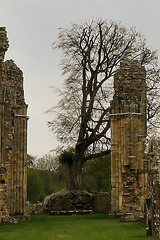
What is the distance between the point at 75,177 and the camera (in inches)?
1129

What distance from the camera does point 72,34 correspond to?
91.2 feet

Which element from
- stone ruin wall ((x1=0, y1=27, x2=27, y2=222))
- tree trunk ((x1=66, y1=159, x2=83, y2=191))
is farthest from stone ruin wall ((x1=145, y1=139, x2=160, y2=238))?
tree trunk ((x1=66, y1=159, x2=83, y2=191))

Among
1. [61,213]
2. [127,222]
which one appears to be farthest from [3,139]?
[61,213]

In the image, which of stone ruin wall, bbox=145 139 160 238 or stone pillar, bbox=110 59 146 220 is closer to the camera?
stone ruin wall, bbox=145 139 160 238

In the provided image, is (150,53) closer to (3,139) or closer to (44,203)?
(44,203)

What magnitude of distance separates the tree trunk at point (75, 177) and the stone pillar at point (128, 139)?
7.45 m

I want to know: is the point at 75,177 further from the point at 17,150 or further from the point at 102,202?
the point at 17,150

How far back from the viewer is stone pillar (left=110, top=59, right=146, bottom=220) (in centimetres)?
2011

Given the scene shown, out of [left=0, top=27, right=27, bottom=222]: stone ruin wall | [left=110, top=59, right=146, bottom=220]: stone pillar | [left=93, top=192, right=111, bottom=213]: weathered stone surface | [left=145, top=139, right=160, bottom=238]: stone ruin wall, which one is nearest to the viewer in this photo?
[left=145, top=139, right=160, bottom=238]: stone ruin wall

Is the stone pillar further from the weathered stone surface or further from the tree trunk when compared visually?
the tree trunk

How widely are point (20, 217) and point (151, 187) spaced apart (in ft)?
35.9

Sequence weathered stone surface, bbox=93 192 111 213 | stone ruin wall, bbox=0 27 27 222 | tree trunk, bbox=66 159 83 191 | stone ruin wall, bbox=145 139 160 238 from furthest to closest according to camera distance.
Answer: tree trunk, bbox=66 159 83 191
weathered stone surface, bbox=93 192 111 213
stone ruin wall, bbox=0 27 27 222
stone ruin wall, bbox=145 139 160 238

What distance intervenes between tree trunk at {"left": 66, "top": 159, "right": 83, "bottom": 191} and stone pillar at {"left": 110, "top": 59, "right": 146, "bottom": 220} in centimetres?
745

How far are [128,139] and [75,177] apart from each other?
331 inches
